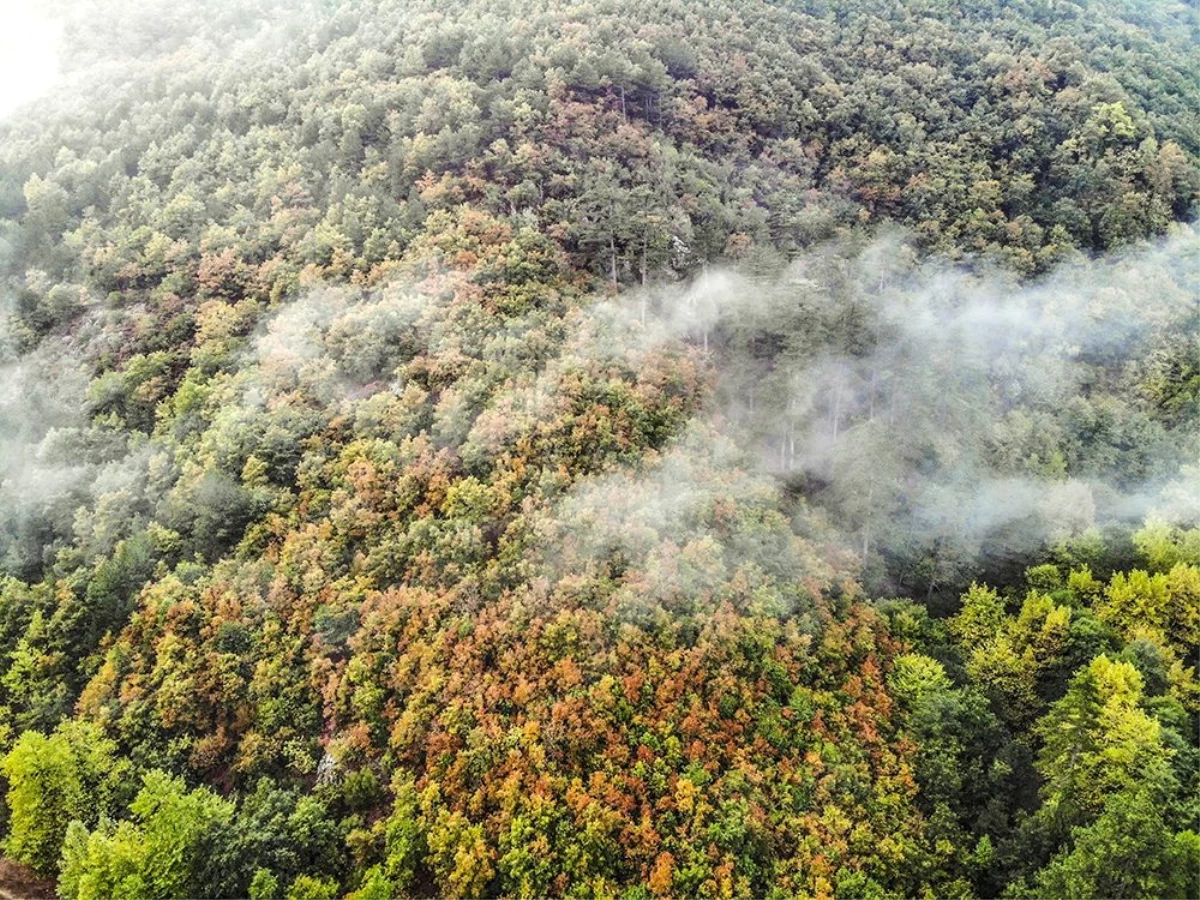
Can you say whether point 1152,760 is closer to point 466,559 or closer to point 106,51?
point 466,559

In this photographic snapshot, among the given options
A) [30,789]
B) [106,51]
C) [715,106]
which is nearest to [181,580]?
[30,789]

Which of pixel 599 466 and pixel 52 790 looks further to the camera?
pixel 599 466

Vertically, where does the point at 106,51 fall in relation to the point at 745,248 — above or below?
above

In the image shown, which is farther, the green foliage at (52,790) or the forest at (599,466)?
the green foliage at (52,790)

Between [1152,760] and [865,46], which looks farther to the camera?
[865,46]

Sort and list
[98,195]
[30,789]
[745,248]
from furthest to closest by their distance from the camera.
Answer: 1. [98,195]
2. [745,248]
3. [30,789]

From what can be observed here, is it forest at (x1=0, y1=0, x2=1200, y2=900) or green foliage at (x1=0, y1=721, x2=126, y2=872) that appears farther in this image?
green foliage at (x1=0, y1=721, x2=126, y2=872)

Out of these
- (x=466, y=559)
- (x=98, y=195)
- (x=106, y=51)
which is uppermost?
(x=106, y=51)

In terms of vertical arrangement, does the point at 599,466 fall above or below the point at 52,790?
above
